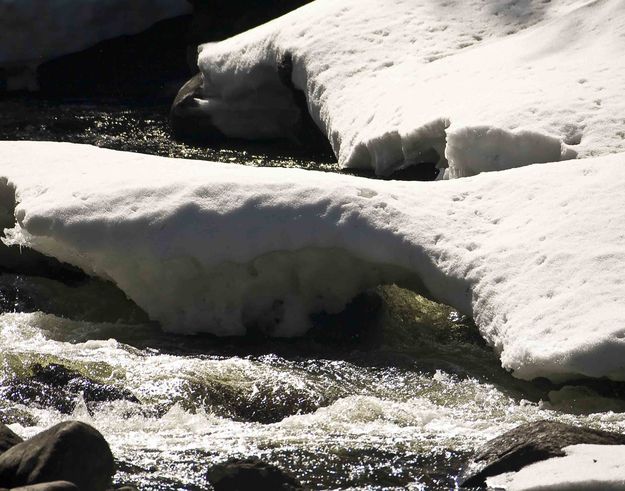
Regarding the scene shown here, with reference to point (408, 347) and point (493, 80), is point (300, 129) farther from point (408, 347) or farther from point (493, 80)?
point (408, 347)

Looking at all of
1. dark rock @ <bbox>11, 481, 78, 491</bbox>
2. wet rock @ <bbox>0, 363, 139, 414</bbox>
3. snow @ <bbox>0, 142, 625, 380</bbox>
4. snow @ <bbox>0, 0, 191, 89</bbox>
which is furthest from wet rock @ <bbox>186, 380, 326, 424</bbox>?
snow @ <bbox>0, 0, 191, 89</bbox>

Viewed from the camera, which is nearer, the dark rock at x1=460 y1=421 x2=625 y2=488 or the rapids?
the dark rock at x1=460 y1=421 x2=625 y2=488

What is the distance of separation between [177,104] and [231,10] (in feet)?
11.3

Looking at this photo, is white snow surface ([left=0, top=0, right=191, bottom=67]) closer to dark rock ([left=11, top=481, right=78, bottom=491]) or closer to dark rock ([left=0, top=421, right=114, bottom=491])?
dark rock ([left=0, top=421, right=114, bottom=491])

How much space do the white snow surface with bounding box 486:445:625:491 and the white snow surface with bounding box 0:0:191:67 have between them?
12396 mm

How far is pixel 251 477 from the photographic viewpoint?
5719 mm

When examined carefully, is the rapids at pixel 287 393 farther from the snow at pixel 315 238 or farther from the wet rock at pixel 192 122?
the wet rock at pixel 192 122

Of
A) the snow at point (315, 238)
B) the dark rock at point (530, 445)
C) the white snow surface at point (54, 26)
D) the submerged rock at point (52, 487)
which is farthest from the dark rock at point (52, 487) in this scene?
the white snow surface at point (54, 26)

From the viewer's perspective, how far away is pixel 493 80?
36.6ft

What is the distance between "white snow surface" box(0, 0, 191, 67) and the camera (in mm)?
16734

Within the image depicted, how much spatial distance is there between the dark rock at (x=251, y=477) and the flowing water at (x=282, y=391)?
161 mm

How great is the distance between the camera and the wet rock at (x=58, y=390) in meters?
7.05

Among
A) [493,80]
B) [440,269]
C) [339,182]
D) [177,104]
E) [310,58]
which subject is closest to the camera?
[440,269]

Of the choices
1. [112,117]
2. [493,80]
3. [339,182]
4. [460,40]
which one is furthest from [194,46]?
[339,182]
